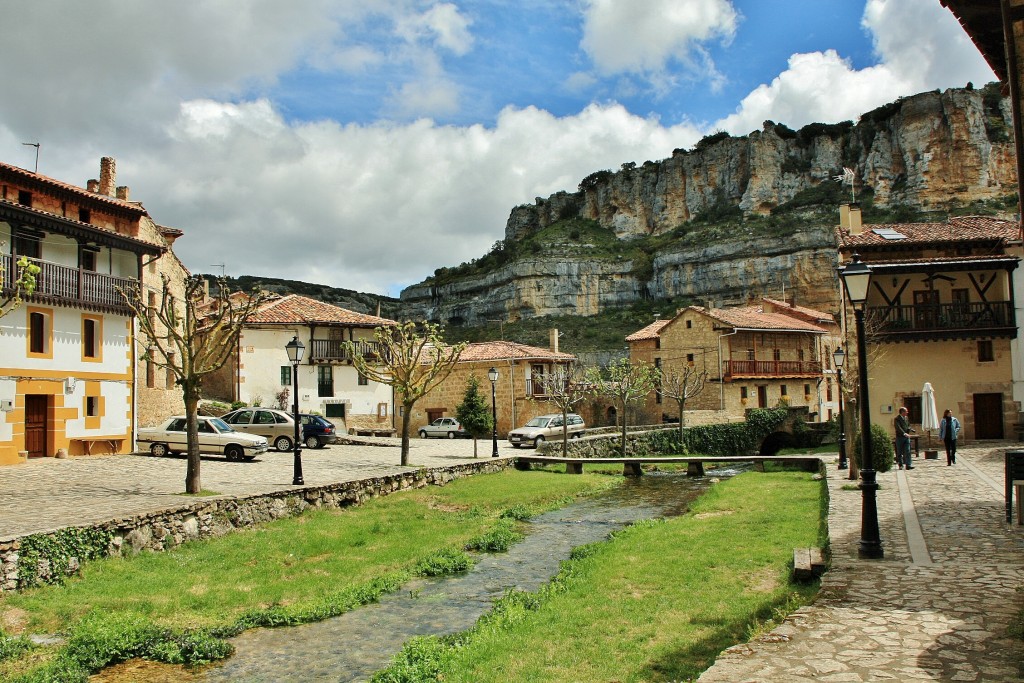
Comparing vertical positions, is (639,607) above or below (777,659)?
below

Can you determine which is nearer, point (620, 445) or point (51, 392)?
point (51, 392)

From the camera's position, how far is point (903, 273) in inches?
1149

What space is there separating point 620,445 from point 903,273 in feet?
46.9

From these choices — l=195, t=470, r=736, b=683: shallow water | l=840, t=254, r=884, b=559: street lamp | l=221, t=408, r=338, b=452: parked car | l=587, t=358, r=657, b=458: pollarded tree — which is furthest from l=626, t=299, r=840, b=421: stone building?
l=840, t=254, r=884, b=559: street lamp

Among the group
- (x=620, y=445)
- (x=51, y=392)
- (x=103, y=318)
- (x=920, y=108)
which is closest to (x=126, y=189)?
(x=103, y=318)

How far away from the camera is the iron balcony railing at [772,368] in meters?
45.8

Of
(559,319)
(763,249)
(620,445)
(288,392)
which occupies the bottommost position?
(620,445)

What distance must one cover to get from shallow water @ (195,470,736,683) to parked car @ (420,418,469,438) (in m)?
25.0

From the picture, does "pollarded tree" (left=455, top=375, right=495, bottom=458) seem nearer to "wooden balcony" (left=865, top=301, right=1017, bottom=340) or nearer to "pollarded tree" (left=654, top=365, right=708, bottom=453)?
"pollarded tree" (left=654, top=365, right=708, bottom=453)

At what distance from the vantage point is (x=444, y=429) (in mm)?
39875

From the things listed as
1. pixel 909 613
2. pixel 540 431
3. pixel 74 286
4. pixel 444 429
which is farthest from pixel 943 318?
pixel 74 286

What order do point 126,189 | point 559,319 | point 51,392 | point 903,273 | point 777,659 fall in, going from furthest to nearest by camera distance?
point 559,319, point 126,189, point 903,273, point 51,392, point 777,659

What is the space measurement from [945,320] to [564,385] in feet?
63.4

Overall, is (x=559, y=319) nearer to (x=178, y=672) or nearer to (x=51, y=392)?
(x=51, y=392)
